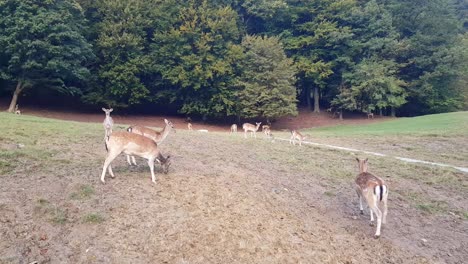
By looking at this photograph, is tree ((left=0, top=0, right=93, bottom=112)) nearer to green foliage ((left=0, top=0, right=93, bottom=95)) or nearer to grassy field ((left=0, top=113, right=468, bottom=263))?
green foliage ((left=0, top=0, right=93, bottom=95))

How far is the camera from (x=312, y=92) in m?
46.2

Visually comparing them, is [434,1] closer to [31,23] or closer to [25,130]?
[31,23]

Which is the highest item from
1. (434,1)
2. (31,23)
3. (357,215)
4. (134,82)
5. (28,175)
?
(434,1)

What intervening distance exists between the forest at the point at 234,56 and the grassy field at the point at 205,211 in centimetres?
1995

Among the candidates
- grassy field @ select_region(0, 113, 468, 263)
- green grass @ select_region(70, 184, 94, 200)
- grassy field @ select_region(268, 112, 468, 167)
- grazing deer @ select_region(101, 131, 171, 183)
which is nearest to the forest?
grassy field @ select_region(268, 112, 468, 167)

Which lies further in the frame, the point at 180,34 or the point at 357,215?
the point at 180,34

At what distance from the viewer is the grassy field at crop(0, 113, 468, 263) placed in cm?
662

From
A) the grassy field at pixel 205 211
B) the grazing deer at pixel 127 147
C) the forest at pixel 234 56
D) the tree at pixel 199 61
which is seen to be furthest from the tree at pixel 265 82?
the grazing deer at pixel 127 147

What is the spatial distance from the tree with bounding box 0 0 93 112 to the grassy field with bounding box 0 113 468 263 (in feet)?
58.4

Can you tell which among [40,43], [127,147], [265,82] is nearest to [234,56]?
[265,82]

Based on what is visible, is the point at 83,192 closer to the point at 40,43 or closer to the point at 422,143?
the point at 422,143

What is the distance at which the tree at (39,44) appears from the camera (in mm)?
28328

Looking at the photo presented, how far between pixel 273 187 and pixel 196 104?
84.4ft

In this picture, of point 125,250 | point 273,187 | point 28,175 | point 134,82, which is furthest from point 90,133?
point 134,82
